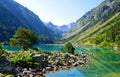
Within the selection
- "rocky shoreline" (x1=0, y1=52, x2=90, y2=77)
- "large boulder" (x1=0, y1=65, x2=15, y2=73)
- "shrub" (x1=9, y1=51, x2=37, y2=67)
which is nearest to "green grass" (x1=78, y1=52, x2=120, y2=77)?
"rocky shoreline" (x1=0, y1=52, x2=90, y2=77)

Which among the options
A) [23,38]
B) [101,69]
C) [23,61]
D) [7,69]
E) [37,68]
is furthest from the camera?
[23,38]

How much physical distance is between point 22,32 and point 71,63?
→ 43.2 m

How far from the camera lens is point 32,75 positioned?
6488 centimetres

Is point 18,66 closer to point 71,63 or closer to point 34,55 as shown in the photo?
point 34,55

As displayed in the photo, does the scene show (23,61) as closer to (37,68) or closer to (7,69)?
(37,68)

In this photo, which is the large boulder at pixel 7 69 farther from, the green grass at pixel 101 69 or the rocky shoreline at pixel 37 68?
the green grass at pixel 101 69

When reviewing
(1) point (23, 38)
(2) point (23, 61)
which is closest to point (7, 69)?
(2) point (23, 61)

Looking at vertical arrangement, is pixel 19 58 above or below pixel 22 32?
below

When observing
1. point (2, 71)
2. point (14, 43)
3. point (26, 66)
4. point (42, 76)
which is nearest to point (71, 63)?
point (26, 66)

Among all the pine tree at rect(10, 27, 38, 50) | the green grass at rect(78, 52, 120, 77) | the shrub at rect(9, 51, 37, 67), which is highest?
the pine tree at rect(10, 27, 38, 50)

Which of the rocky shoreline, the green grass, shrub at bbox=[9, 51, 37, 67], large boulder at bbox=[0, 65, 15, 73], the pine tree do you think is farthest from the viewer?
the pine tree

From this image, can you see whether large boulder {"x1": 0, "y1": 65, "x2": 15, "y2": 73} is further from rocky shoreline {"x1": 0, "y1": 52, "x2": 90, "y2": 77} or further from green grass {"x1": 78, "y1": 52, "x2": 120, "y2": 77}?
green grass {"x1": 78, "y1": 52, "x2": 120, "y2": 77}

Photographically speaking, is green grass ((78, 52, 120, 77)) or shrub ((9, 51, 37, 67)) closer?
shrub ((9, 51, 37, 67))

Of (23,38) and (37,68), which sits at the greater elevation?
(23,38)
